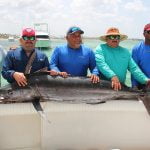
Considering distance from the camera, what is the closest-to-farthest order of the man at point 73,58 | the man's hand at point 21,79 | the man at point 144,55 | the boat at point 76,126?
the boat at point 76,126 < the man's hand at point 21,79 < the man at point 73,58 < the man at point 144,55

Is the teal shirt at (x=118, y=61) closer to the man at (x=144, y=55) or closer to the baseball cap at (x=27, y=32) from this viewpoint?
the man at (x=144, y=55)

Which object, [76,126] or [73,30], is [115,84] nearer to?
[76,126]

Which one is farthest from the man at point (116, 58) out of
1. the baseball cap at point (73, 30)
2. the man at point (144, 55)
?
the baseball cap at point (73, 30)

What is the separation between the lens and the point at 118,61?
5406 millimetres

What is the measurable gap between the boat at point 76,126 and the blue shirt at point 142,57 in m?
1.25

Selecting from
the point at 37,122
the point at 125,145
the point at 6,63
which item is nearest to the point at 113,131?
the point at 125,145

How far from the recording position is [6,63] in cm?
508

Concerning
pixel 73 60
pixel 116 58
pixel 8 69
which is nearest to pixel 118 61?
pixel 116 58

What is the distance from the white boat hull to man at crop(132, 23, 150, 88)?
129 cm

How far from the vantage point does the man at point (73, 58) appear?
5477 millimetres

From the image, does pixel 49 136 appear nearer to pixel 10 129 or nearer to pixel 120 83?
pixel 10 129

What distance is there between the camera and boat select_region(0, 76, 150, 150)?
4.42 metres

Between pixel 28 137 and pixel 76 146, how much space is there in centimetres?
63

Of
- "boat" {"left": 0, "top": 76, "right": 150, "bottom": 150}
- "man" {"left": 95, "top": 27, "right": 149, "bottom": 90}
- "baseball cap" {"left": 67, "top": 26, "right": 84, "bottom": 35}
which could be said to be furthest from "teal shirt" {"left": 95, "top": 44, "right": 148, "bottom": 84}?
"boat" {"left": 0, "top": 76, "right": 150, "bottom": 150}
